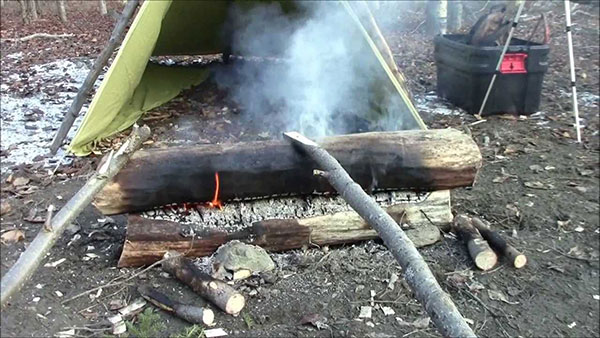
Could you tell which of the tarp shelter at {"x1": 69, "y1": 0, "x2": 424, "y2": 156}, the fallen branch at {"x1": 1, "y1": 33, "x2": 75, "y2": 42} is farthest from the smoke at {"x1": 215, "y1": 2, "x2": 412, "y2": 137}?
the fallen branch at {"x1": 1, "y1": 33, "x2": 75, "y2": 42}

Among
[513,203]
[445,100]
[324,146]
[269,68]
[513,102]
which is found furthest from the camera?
[269,68]

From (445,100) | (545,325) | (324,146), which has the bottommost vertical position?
(445,100)

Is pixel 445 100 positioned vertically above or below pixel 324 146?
below

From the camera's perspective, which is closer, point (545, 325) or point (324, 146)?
point (545, 325)

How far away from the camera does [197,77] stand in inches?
279

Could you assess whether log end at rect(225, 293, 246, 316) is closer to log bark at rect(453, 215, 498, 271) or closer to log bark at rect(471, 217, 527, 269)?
log bark at rect(453, 215, 498, 271)

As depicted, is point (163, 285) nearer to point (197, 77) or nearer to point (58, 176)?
point (58, 176)

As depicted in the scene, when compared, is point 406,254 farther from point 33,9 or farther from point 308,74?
point 33,9

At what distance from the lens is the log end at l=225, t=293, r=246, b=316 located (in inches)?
108

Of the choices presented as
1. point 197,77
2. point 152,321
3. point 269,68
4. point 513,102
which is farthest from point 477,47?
point 152,321

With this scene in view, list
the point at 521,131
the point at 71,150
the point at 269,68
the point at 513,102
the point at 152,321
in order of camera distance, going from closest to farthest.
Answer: the point at 152,321 → the point at 71,150 → the point at 521,131 → the point at 513,102 → the point at 269,68

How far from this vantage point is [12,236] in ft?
11.3

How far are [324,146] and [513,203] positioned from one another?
61.4 inches

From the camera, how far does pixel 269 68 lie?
23.2 feet
